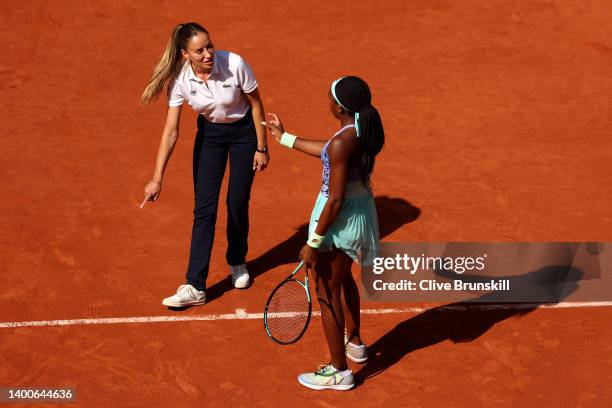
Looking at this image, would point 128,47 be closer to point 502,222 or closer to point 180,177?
point 180,177

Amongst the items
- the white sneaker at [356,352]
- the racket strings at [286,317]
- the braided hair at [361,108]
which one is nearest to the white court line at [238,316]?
the racket strings at [286,317]

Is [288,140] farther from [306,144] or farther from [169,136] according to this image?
[169,136]

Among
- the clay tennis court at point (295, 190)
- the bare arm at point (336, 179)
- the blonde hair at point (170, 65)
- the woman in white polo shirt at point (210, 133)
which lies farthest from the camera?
the woman in white polo shirt at point (210, 133)

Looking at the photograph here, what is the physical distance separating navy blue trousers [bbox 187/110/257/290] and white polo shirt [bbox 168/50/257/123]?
0.88ft

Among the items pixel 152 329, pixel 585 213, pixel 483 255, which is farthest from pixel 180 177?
pixel 585 213

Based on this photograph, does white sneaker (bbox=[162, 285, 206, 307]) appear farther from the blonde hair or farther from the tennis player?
the blonde hair

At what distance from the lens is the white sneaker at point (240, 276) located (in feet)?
32.4

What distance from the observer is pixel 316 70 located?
1380cm

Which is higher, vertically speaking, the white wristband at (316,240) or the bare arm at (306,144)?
the bare arm at (306,144)

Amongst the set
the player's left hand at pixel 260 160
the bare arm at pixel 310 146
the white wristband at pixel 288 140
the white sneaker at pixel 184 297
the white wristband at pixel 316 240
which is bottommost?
the white sneaker at pixel 184 297

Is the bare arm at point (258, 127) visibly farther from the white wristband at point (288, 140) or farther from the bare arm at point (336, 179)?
the bare arm at point (336, 179)

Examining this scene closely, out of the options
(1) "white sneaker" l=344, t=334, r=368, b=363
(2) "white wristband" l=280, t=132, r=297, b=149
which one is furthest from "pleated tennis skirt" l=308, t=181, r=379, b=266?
(1) "white sneaker" l=344, t=334, r=368, b=363

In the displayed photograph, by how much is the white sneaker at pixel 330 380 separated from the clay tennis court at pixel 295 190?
0.08 metres

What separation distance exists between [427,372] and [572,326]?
4.79ft
